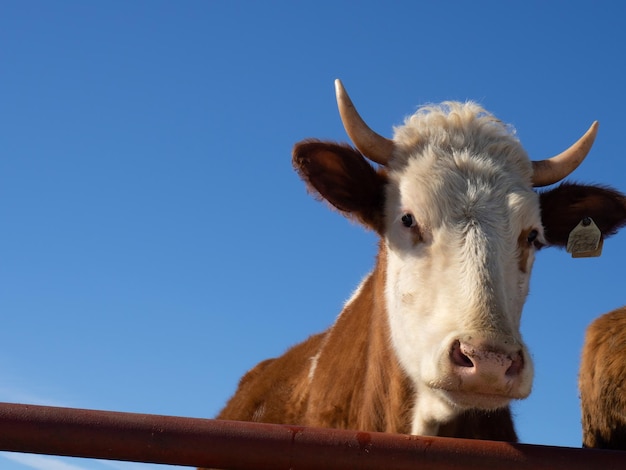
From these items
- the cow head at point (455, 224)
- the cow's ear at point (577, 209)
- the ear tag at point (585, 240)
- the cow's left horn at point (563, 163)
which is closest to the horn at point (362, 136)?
the cow head at point (455, 224)

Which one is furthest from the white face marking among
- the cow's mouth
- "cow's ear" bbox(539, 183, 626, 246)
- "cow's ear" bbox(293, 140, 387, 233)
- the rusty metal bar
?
the rusty metal bar

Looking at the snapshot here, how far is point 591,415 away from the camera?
19.1ft

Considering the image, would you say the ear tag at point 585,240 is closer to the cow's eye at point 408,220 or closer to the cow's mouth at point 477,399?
the cow's eye at point 408,220

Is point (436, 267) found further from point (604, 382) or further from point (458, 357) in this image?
point (604, 382)

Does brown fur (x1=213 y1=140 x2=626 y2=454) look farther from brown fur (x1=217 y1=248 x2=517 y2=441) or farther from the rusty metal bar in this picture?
the rusty metal bar

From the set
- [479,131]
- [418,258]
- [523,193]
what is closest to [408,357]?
[418,258]

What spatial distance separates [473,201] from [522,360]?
3.68 ft

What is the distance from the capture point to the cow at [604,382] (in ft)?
18.2

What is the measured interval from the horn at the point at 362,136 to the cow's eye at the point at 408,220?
1.87 ft

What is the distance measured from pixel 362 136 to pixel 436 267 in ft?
3.90

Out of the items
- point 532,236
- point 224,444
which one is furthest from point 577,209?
point 224,444

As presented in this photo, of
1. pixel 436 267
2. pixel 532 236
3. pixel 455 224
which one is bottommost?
pixel 436 267

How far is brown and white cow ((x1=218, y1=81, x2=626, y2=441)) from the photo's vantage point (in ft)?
13.4

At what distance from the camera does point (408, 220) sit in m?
4.93
